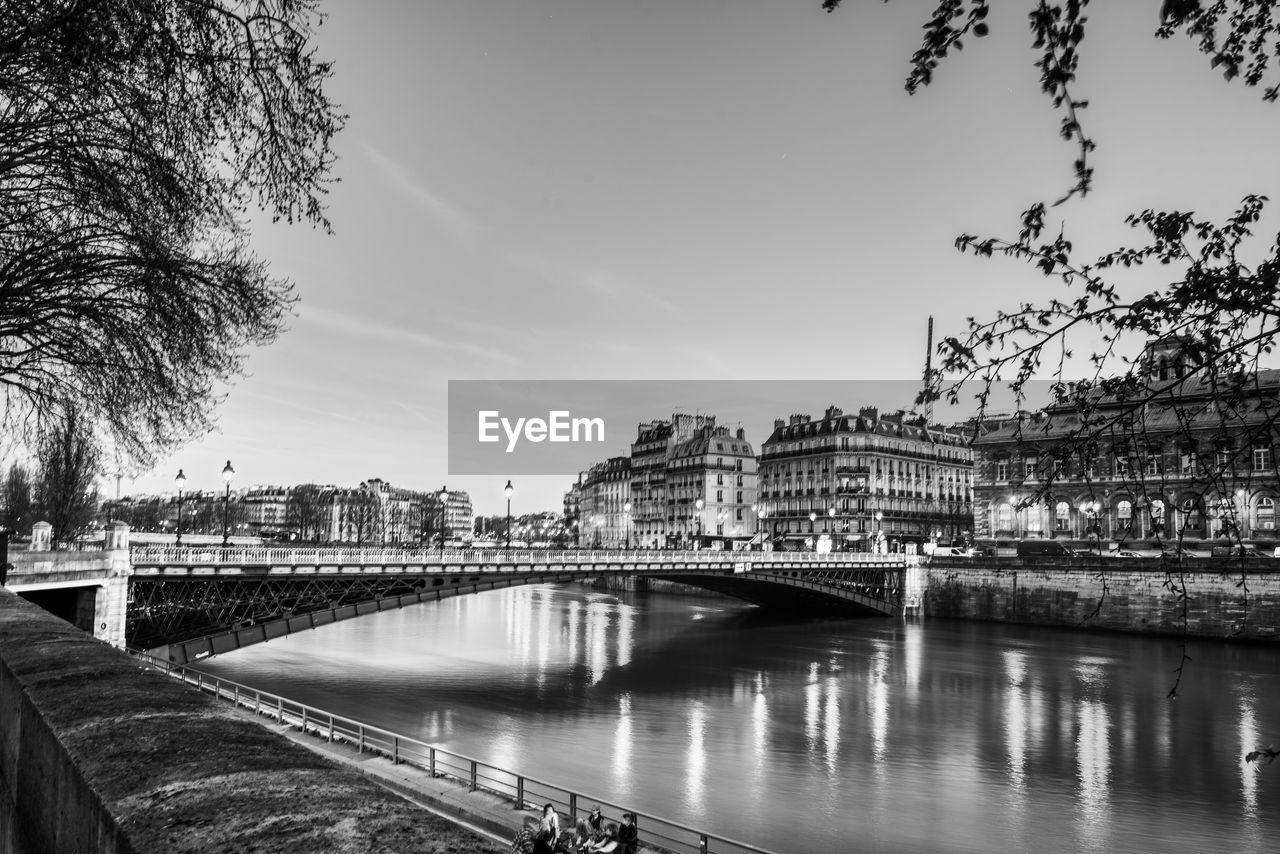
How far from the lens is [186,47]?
29.8 feet

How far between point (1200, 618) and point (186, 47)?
72910 mm

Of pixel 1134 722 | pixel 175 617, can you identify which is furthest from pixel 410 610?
pixel 1134 722

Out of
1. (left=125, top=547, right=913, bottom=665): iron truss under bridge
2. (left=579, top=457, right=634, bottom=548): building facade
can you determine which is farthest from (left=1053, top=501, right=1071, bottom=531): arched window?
(left=579, top=457, right=634, bottom=548): building facade

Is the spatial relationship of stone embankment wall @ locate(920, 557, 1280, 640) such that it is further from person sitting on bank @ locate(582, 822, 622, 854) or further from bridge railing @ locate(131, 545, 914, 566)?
person sitting on bank @ locate(582, 822, 622, 854)

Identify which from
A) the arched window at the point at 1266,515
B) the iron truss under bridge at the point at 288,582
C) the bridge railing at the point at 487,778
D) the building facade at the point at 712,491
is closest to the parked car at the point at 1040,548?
the arched window at the point at 1266,515

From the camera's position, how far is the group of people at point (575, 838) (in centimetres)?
1424

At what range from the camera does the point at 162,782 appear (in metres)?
3.62

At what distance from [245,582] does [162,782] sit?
3906cm

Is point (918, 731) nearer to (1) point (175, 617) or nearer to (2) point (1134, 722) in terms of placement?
(2) point (1134, 722)

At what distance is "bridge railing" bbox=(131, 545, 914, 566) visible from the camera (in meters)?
36.9

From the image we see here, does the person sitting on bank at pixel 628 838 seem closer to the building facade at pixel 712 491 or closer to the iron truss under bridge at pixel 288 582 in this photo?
the iron truss under bridge at pixel 288 582

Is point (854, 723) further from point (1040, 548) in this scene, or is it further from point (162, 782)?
point (1040, 548)

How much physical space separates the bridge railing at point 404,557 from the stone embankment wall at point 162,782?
33.6m

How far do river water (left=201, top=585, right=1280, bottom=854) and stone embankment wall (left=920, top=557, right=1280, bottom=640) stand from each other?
314 cm
